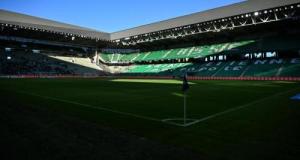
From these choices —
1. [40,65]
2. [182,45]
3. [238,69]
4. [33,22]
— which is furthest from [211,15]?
[40,65]

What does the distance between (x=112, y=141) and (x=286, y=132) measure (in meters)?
6.23

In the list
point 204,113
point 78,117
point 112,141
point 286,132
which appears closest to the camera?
point 112,141

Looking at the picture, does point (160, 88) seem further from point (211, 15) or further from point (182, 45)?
point (182, 45)

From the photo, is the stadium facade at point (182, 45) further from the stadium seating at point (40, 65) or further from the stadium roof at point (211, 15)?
the stadium seating at point (40, 65)

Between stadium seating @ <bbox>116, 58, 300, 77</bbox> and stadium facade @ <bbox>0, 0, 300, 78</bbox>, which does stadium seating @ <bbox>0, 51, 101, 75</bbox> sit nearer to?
stadium facade @ <bbox>0, 0, 300, 78</bbox>

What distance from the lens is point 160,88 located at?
28016 mm

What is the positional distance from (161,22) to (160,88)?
41524mm

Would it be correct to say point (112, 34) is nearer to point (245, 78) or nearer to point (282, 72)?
point (245, 78)

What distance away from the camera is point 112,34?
267 ft

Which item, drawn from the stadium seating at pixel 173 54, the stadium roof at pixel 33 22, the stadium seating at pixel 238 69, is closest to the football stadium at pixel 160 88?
the stadium seating at pixel 238 69

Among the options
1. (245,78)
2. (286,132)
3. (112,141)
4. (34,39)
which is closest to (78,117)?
(112,141)

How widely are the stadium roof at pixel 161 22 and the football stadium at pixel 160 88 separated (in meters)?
0.27

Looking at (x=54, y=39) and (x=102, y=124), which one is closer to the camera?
(x=102, y=124)

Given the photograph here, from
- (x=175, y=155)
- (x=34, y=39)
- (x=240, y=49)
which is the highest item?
(x=34, y=39)
